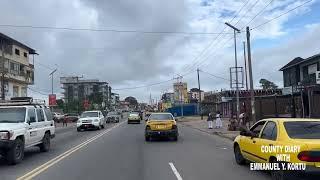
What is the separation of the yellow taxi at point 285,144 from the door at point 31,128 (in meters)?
8.33

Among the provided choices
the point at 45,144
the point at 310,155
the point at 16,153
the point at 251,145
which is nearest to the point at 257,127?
the point at 251,145

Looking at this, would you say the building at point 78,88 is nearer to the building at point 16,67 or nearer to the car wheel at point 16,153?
the building at point 16,67

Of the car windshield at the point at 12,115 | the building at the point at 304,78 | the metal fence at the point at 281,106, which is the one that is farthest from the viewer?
the building at the point at 304,78

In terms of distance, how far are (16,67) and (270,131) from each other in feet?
223

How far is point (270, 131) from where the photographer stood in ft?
40.1

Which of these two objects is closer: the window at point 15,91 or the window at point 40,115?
the window at point 40,115

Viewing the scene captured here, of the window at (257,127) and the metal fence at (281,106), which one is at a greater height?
the metal fence at (281,106)

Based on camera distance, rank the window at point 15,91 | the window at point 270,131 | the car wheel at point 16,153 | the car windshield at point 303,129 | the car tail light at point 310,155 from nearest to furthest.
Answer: the car tail light at point 310,155
the car windshield at point 303,129
the window at point 270,131
the car wheel at point 16,153
the window at point 15,91

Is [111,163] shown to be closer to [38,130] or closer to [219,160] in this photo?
[219,160]

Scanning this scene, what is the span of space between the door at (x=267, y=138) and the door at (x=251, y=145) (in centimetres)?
26

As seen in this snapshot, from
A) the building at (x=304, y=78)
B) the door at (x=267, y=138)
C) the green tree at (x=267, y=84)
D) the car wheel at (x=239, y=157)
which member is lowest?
the car wheel at (x=239, y=157)

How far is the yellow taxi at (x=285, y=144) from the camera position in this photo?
1044cm

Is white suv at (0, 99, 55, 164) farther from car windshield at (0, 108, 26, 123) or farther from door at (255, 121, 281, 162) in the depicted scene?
door at (255, 121, 281, 162)

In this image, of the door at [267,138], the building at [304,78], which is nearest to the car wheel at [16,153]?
the door at [267,138]
